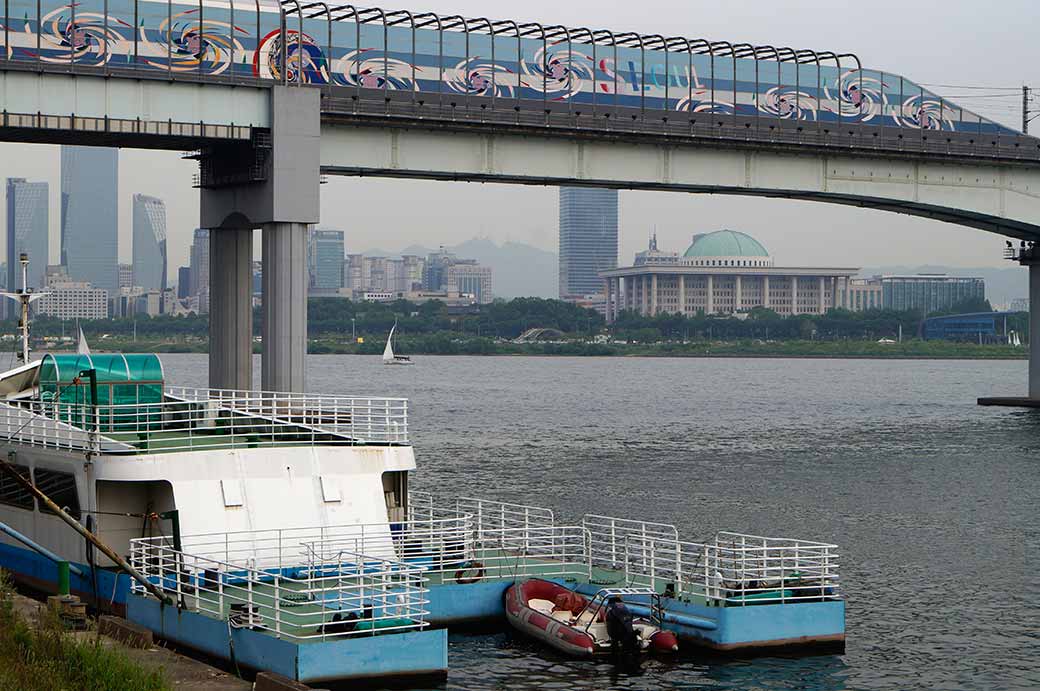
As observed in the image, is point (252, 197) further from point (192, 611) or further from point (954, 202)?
point (954, 202)

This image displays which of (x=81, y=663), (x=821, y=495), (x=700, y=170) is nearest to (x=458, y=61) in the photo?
(x=700, y=170)

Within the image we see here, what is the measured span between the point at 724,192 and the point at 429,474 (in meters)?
19.7

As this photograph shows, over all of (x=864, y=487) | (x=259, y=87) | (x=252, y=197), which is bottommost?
(x=864, y=487)

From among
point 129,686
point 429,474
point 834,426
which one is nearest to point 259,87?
point 429,474

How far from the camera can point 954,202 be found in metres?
75.0

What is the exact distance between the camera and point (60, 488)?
107 ft

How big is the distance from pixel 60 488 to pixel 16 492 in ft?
10.5

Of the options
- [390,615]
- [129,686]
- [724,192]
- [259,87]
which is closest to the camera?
[129,686]

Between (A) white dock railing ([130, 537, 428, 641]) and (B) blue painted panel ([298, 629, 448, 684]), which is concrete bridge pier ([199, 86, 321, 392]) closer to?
(A) white dock railing ([130, 537, 428, 641])

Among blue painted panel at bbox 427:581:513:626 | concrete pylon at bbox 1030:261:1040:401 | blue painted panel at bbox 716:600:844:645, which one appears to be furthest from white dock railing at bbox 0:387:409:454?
concrete pylon at bbox 1030:261:1040:401

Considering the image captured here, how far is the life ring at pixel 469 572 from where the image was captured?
31.2 metres

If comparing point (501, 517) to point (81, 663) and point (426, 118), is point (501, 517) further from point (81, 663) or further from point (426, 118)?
point (426, 118)

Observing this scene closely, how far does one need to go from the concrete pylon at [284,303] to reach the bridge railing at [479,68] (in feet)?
18.3

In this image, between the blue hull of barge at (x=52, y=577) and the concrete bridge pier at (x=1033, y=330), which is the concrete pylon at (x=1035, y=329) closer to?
the concrete bridge pier at (x=1033, y=330)
